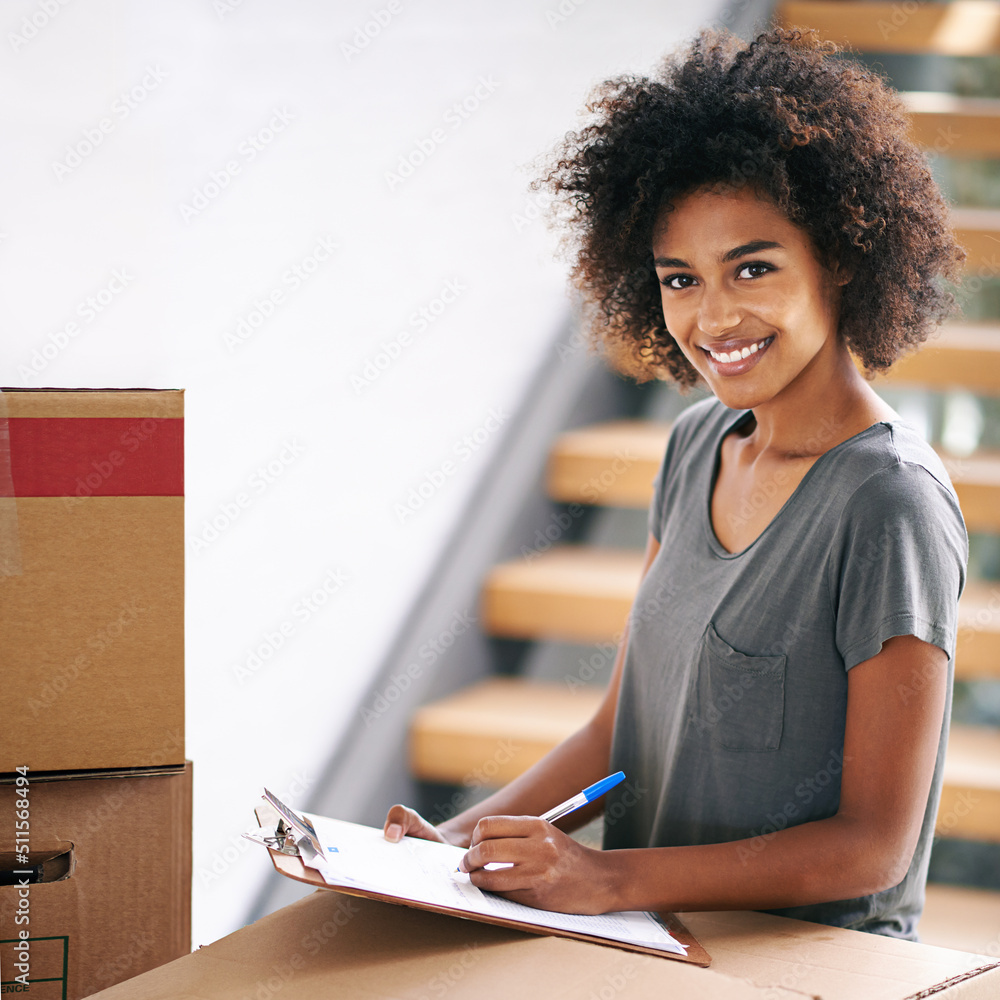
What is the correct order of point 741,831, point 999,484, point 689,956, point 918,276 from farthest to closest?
point 999,484
point 918,276
point 741,831
point 689,956

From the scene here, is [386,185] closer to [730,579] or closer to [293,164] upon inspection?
[293,164]

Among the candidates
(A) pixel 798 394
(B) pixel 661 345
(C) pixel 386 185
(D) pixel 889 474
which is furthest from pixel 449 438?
(D) pixel 889 474

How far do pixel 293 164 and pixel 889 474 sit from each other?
1003 mm

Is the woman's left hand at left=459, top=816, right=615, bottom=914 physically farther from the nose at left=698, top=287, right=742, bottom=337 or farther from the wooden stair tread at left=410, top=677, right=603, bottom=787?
the wooden stair tread at left=410, top=677, right=603, bottom=787

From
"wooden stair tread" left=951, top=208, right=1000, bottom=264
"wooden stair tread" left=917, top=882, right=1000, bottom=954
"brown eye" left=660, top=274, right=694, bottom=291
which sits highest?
"wooden stair tread" left=951, top=208, right=1000, bottom=264

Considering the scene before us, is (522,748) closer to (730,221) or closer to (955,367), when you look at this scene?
(730,221)

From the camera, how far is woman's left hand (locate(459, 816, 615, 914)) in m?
0.82

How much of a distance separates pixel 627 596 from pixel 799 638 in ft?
3.79

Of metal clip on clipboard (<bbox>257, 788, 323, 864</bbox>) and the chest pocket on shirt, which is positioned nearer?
metal clip on clipboard (<bbox>257, 788, 323, 864</bbox>)

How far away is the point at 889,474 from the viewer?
0.91 m

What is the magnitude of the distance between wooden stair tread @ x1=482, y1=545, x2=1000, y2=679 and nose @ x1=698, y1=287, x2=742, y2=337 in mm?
1092

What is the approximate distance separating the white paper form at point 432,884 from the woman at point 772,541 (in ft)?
0.07

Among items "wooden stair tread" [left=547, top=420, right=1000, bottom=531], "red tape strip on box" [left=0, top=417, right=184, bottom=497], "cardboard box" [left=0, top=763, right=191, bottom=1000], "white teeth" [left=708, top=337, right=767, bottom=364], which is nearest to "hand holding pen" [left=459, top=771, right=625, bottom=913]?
"cardboard box" [left=0, top=763, right=191, bottom=1000]

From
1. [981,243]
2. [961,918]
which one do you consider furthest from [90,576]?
[981,243]
